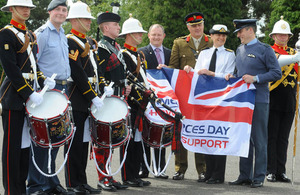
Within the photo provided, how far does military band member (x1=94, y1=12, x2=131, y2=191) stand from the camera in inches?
309

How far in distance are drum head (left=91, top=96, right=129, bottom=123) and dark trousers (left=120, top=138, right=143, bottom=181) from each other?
1042 mm

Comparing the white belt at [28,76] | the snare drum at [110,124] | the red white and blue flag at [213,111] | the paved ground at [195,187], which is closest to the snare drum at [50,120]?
the white belt at [28,76]

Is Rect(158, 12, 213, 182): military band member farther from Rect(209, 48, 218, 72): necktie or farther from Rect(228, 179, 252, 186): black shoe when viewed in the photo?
Rect(228, 179, 252, 186): black shoe

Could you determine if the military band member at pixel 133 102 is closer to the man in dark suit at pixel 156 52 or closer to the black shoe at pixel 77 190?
the man in dark suit at pixel 156 52

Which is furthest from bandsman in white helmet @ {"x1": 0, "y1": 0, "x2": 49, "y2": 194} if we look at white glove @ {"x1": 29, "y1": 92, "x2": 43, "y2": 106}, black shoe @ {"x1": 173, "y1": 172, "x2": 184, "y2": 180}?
black shoe @ {"x1": 173, "y1": 172, "x2": 184, "y2": 180}

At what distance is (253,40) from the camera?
28.0 feet

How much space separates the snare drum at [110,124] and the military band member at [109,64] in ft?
1.79

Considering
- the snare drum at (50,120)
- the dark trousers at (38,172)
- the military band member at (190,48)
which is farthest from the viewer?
the military band member at (190,48)

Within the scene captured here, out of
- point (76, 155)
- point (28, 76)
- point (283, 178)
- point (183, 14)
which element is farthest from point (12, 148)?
point (183, 14)

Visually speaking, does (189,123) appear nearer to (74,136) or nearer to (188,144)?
(188,144)

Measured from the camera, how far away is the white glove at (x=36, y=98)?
648cm

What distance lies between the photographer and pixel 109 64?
786 centimetres

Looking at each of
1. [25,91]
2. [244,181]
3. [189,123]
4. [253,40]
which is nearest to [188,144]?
[189,123]

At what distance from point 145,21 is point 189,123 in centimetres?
3699
